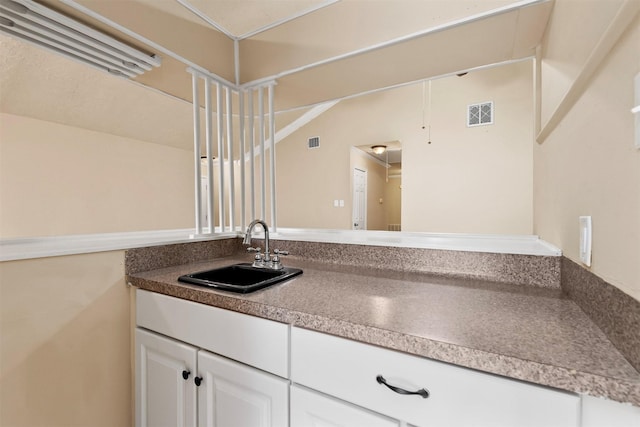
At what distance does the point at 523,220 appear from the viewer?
10.9 feet

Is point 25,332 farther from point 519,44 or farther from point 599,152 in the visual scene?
point 519,44

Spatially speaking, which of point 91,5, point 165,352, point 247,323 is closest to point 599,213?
point 247,323

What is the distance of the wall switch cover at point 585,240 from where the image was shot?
707mm

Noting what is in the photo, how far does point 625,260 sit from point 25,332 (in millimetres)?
1713

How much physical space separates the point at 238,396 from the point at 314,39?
1693 mm

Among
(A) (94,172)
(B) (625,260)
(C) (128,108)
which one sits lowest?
(B) (625,260)

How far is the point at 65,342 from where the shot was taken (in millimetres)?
1115

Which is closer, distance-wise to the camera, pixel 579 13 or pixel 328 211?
pixel 579 13

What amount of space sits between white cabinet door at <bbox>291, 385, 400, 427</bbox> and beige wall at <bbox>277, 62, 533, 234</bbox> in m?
3.37

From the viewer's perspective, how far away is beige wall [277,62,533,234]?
338cm

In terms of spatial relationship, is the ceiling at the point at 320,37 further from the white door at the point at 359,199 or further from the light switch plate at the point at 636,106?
the white door at the point at 359,199

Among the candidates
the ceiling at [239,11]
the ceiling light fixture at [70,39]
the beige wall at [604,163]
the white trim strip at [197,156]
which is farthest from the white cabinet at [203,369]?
the ceiling at [239,11]

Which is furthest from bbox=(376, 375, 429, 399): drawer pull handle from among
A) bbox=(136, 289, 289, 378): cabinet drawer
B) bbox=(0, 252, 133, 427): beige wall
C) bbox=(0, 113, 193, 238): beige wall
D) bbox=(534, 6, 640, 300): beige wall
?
bbox=(0, 113, 193, 238): beige wall

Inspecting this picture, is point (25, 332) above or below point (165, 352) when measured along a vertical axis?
above
